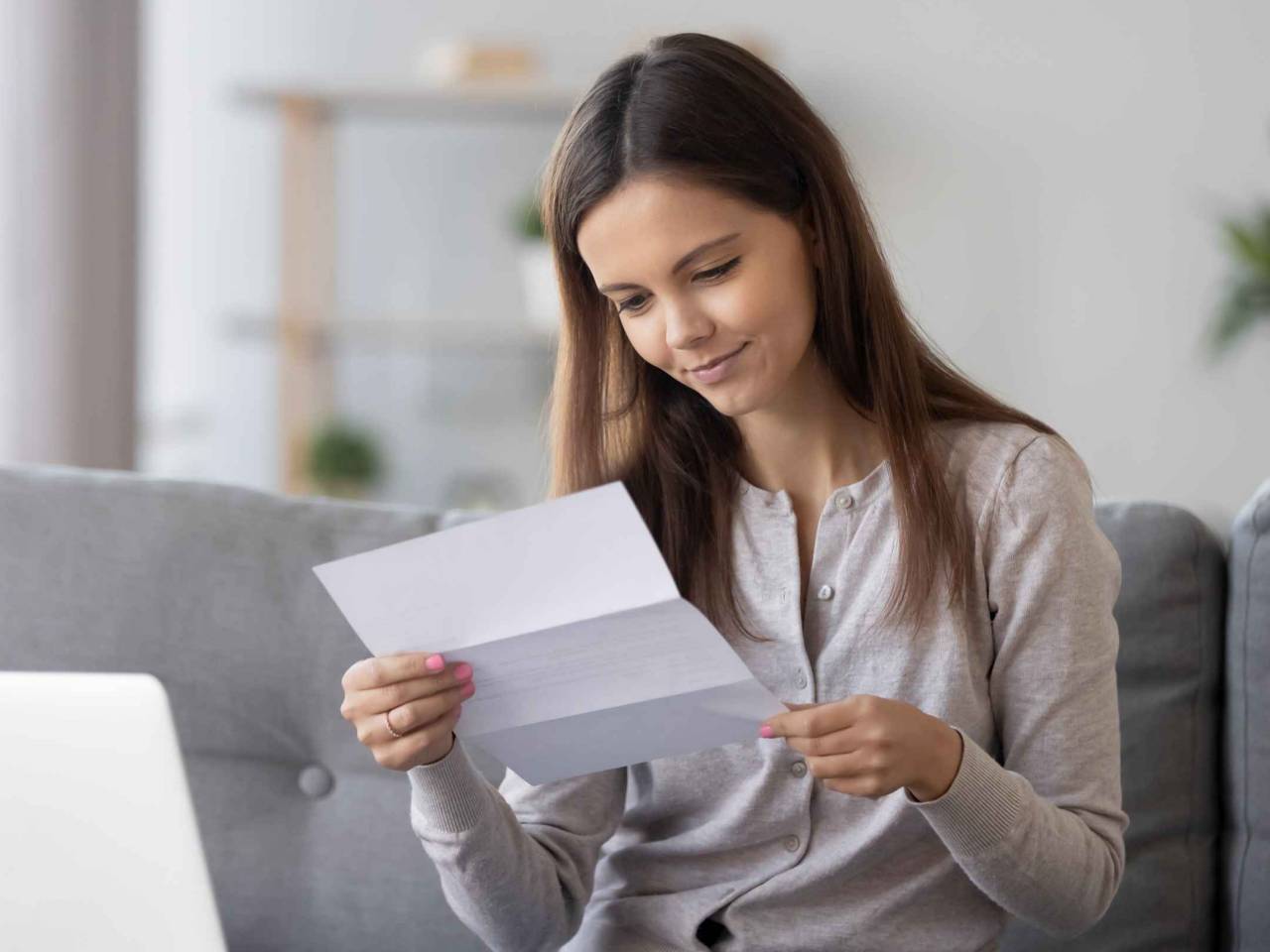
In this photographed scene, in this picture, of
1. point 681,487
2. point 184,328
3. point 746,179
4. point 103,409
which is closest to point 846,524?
point 681,487

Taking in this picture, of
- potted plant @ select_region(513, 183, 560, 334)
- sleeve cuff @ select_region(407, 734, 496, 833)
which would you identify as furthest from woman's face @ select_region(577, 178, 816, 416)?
potted plant @ select_region(513, 183, 560, 334)

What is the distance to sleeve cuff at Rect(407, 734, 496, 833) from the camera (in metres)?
1.05

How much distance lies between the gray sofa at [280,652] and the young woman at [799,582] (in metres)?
0.24

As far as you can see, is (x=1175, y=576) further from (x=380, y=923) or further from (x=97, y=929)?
(x=97, y=929)

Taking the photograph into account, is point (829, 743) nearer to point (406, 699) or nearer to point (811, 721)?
point (811, 721)

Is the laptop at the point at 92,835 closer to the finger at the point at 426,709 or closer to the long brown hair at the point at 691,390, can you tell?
the finger at the point at 426,709

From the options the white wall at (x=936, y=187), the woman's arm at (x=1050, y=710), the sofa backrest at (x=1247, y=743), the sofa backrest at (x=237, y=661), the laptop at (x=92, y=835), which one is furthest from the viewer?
the white wall at (x=936, y=187)

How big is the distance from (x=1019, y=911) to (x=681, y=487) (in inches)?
17.0

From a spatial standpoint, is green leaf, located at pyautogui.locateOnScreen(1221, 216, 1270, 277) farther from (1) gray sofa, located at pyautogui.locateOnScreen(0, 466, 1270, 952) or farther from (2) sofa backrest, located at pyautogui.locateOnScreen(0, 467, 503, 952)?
(2) sofa backrest, located at pyautogui.locateOnScreen(0, 467, 503, 952)

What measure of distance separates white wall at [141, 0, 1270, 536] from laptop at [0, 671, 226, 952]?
110 inches

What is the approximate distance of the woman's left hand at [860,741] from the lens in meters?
0.90

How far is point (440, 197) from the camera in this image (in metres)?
3.75

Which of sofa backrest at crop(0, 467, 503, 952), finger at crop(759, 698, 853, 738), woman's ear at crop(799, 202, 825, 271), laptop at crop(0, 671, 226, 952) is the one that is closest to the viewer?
laptop at crop(0, 671, 226, 952)

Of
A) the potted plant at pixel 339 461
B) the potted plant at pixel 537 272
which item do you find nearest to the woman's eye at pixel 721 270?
Result: the potted plant at pixel 537 272
